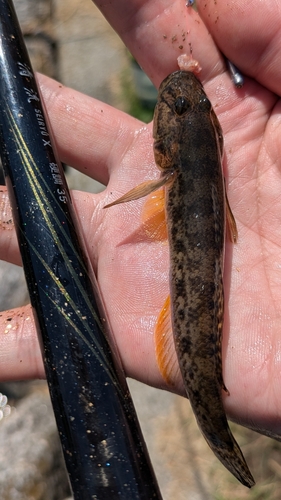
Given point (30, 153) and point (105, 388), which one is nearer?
point (105, 388)

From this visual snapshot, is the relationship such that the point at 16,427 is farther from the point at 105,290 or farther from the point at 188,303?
the point at 188,303

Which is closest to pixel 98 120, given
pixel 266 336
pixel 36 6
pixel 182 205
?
pixel 182 205

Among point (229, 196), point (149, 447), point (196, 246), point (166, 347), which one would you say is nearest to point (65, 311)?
point (166, 347)

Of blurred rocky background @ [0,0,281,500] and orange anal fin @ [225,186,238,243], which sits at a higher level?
orange anal fin @ [225,186,238,243]

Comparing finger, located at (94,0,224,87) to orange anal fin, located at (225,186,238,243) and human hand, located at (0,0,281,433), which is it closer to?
human hand, located at (0,0,281,433)

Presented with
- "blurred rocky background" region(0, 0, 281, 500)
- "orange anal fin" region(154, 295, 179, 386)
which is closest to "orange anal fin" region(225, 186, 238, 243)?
"orange anal fin" region(154, 295, 179, 386)

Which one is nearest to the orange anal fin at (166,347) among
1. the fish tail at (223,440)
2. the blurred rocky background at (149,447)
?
the fish tail at (223,440)
